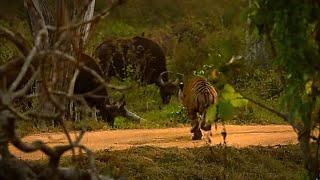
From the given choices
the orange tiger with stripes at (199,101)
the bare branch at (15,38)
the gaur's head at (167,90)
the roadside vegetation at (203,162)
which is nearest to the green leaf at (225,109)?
the bare branch at (15,38)

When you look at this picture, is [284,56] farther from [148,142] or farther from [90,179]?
[148,142]

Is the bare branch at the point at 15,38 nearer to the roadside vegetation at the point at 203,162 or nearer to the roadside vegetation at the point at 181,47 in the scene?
the roadside vegetation at the point at 181,47

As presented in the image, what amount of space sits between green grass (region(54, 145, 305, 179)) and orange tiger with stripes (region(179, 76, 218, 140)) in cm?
124

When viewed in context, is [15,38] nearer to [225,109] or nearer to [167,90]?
[225,109]

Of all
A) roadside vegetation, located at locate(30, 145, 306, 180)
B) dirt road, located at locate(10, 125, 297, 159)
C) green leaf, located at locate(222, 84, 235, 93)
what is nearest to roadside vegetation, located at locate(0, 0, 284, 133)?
green leaf, located at locate(222, 84, 235, 93)

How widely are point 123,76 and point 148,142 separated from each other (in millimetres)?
8717

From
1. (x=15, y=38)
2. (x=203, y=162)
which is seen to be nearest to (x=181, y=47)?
(x=203, y=162)

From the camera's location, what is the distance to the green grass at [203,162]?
28.2 feet

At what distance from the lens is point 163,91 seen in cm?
1855

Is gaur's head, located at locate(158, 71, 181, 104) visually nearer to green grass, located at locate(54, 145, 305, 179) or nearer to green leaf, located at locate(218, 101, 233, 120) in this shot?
green grass, located at locate(54, 145, 305, 179)

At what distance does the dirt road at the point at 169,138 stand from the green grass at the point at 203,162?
682mm

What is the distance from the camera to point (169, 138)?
11.5 meters

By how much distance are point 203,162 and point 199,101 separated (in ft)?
7.34

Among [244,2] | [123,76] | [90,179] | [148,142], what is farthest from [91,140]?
[123,76]
